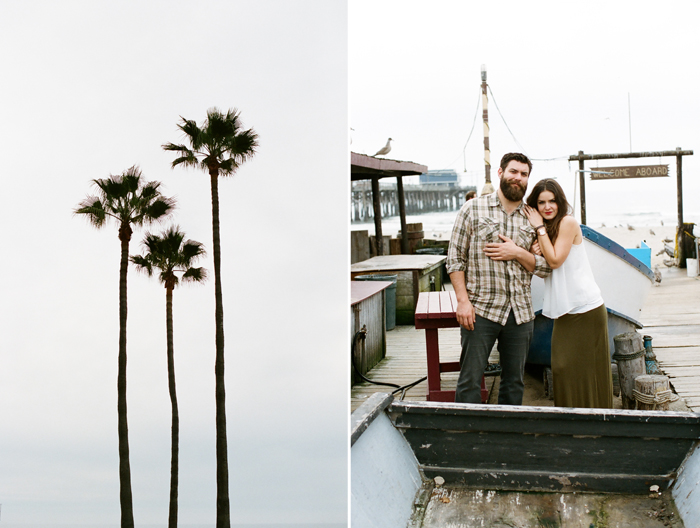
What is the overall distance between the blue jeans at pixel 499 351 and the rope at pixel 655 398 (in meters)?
0.93

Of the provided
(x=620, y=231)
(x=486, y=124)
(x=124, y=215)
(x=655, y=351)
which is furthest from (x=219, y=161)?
(x=620, y=231)

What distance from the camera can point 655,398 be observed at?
Result: 301cm

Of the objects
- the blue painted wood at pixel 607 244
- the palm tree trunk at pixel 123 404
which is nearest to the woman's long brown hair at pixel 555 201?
the blue painted wood at pixel 607 244

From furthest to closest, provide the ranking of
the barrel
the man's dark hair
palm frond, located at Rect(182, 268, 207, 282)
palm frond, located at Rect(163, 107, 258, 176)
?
palm frond, located at Rect(182, 268, 207, 282) → palm frond, located at Rect(163, 107, 258, 176) → the barrel → the man's dark hair

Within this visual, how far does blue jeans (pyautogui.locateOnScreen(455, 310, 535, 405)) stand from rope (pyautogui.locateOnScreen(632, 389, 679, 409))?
0.93 meters

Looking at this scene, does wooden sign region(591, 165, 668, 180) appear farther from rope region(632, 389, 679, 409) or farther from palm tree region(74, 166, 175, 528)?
rope region(632, 389, 679, 409)

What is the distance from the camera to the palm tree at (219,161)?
7109 millimetres

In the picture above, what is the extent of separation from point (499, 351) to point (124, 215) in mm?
5904

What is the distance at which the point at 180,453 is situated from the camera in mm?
8352

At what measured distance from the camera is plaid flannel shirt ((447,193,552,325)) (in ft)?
8.10

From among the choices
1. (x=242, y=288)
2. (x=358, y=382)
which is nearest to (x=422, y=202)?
(x=242, y=288)

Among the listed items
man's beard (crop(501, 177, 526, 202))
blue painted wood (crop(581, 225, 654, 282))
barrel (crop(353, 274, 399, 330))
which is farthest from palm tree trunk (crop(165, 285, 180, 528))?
man's beard (crop(501, 177, 526, 202))

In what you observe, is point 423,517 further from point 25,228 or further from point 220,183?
point 220,183

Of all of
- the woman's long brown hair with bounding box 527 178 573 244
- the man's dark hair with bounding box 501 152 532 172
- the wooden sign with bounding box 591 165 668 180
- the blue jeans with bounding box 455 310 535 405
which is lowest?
the blue jeans with bounding box 455 310 535 405
